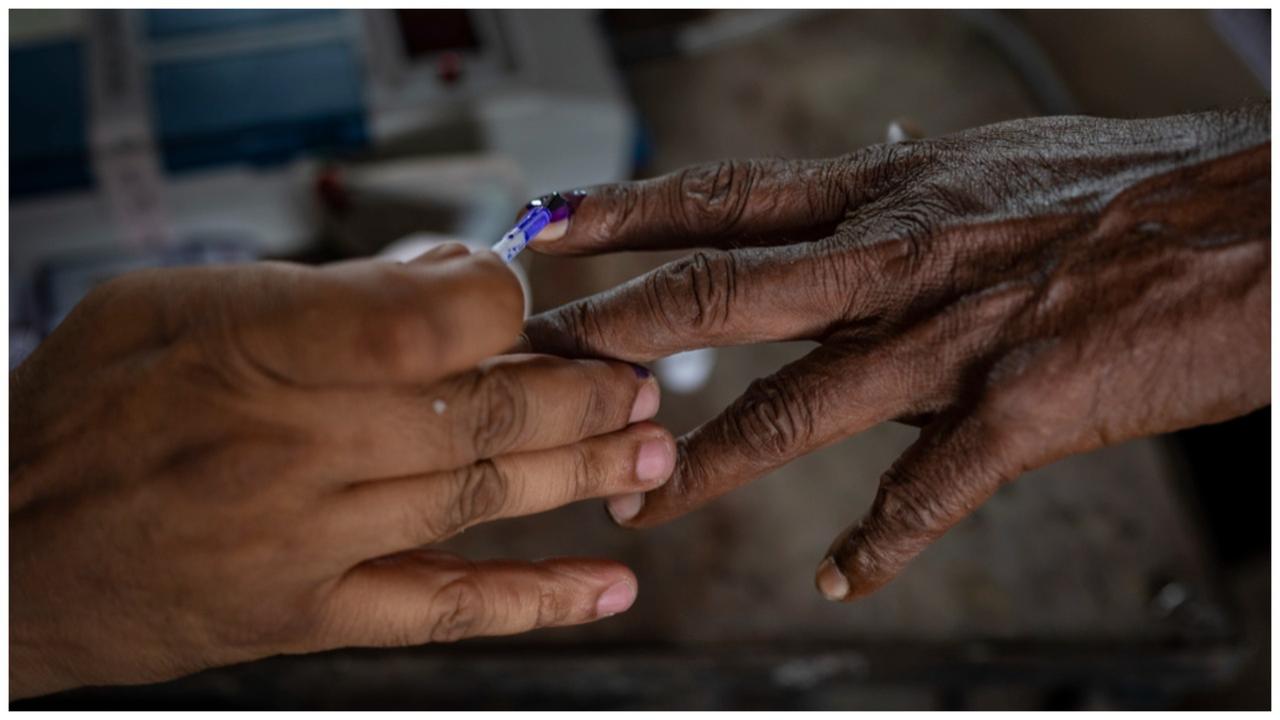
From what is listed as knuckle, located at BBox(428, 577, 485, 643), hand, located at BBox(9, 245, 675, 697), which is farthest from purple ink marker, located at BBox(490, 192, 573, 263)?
knuckle, located at BBox(428, 577, 485, 643)

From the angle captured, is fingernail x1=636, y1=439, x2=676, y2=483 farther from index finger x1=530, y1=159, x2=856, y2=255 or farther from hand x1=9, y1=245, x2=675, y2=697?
index finger x1=530, y1=159, x2=856, y2=255

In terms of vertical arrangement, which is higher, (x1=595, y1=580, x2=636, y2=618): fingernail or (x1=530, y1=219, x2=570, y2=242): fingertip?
(x1=530, y1=219, x2=570, y2=242): fingertip

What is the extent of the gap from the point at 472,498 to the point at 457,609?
0.16 meters

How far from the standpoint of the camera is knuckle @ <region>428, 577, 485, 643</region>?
3.57 ft

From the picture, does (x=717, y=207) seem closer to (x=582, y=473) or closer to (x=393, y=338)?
(x=582, y=473)

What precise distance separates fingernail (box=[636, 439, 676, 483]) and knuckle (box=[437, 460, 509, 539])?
165mm

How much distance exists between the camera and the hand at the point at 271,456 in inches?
35.0

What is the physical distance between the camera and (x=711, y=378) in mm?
2279

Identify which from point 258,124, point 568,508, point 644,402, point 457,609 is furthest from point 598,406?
point 258,124

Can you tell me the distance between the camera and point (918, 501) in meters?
1.08

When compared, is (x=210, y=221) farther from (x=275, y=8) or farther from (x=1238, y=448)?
(x=1238, y=448)

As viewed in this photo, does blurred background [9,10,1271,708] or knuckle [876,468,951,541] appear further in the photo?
blurred background [9,10,1271,708]

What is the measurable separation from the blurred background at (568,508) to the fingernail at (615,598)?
826 mm

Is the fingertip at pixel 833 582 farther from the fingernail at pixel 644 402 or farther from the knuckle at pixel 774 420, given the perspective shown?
the fingernail at pixel 644 402
